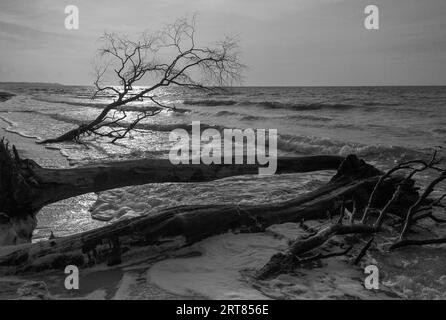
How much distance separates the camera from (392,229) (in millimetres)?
5328

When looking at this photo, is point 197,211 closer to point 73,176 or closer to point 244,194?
point 73,176

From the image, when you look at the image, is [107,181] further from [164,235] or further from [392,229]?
[392,229]

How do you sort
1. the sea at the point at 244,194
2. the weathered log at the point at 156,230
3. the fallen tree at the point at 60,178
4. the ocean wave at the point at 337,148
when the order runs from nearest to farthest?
A: the sea at the point at 244,194 → the weathered log at the point at 156,230 → the fallen tree at the point at 60,178 → the ocean wave at the point at 337,148

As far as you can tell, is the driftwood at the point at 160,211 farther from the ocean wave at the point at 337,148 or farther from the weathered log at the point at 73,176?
the ocean wave at the point at 337,148

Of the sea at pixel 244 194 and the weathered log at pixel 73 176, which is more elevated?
the weathered log at pixel 73 176

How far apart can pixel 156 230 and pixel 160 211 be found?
218mm

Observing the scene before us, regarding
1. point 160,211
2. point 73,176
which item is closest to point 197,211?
point 160,211

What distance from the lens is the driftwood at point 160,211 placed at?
3848mm

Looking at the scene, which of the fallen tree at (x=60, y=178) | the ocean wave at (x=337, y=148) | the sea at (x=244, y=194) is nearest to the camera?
the sea at (x=244, y=194)

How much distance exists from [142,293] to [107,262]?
666 mm

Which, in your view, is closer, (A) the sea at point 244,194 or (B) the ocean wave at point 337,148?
(A) the sea at point 244,194

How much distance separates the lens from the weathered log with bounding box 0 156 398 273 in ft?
12.5

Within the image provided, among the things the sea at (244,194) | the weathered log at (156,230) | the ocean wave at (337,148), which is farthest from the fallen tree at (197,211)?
the ocean wave at (337,148)

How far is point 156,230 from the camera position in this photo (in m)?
4.00
